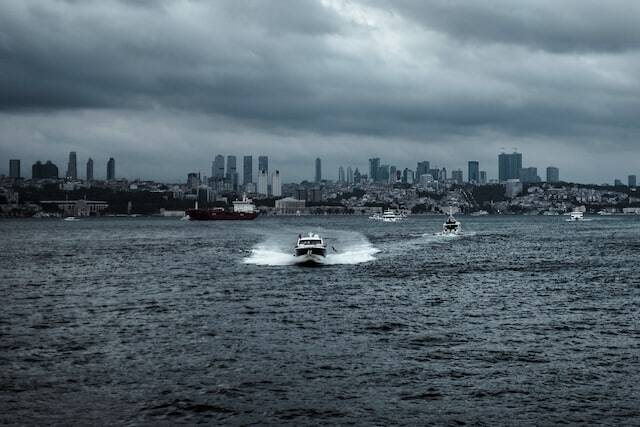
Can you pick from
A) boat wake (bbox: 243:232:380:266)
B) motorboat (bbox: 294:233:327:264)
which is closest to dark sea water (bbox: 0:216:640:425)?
motorboat (bbox: 294:233:327:264)

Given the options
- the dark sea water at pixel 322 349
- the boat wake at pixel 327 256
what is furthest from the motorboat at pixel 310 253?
the dark sea water at pixel 322 349

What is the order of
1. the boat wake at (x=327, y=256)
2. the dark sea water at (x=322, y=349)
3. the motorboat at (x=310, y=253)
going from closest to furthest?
the dark sea water at (x=322, y=349) → the motorboat at (x=310, y=253) → the boat wake at (x=327, y=256)

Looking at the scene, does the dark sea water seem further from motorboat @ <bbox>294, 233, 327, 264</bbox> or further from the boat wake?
the boat wake

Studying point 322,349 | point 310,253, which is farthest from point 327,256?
point 322,349

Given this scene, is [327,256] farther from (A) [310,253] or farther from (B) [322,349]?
(B) [322,349]

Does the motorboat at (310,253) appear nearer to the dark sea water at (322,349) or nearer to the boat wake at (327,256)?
the boat wake at (327,256)

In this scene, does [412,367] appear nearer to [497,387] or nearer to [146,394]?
[497,387]

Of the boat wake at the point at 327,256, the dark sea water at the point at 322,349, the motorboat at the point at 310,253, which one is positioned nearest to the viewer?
the dark sea water at the point at 322,349
